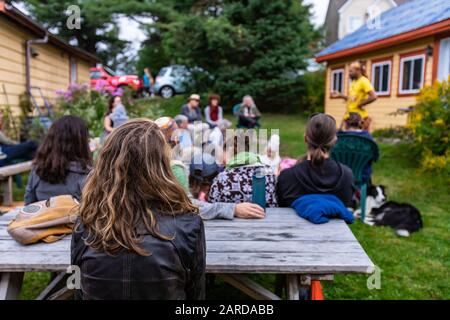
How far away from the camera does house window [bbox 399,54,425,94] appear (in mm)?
10772

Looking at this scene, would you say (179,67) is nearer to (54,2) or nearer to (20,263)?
(54,2)

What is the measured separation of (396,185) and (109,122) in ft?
15.2

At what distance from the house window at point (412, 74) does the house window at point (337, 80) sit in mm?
3582

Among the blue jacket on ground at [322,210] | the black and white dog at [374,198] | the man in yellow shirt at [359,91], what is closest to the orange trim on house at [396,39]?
the man in yellow shirt at [359,91]

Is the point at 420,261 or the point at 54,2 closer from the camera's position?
the point at 420,261

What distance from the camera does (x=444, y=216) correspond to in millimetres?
5207

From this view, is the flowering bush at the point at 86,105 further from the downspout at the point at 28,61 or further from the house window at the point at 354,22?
the house window at the point at 354,22

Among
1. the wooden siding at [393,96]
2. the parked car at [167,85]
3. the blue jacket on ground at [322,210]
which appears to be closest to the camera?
the blue jacket on ground at [322,210]

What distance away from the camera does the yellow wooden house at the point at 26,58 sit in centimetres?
887

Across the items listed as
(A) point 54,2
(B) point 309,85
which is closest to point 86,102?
(B) point 309,85

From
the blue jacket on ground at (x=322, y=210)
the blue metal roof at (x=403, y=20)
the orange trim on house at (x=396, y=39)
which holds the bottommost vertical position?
the blue jacket on ground at (x=322, y=210)

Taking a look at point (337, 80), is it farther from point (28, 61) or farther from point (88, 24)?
point (88, 24)

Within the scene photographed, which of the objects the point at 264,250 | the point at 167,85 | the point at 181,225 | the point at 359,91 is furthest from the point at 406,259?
the point at 167,85

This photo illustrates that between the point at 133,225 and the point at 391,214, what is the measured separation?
13.1ft
